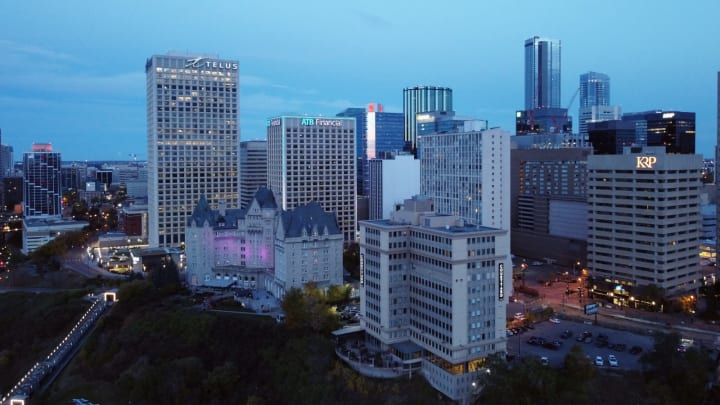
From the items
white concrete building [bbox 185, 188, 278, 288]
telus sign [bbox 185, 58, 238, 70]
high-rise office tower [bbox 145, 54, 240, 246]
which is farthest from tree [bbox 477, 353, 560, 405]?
telus sign [bbox 185, 58, 238, 70]

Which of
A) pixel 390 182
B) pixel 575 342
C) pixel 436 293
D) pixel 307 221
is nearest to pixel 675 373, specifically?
pixel 575 342

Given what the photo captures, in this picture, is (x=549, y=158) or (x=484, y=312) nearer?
(x=484, y=312)

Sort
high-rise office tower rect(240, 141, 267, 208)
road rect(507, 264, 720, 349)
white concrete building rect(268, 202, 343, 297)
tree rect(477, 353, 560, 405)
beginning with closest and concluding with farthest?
tree rect(477, 353, 560, 405), road rect(507, 264, 720, 349), white concrete building rect(268, 202, 343, 297), high-rise office tower rect(240, 141, 267, 208)

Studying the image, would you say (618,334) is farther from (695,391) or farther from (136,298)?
(136,298)

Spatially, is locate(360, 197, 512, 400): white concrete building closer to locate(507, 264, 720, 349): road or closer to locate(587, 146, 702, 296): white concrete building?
locate(507, 264, 720, 349): road

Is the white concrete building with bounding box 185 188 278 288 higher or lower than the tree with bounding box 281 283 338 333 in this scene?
higher

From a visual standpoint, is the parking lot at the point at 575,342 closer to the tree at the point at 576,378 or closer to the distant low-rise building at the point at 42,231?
the tree at the point at 576,378

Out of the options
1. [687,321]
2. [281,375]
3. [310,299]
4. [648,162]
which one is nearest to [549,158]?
[648,162]

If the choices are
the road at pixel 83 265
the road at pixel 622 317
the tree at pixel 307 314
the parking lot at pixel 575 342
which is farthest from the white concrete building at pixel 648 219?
the road at pixel 83 265
